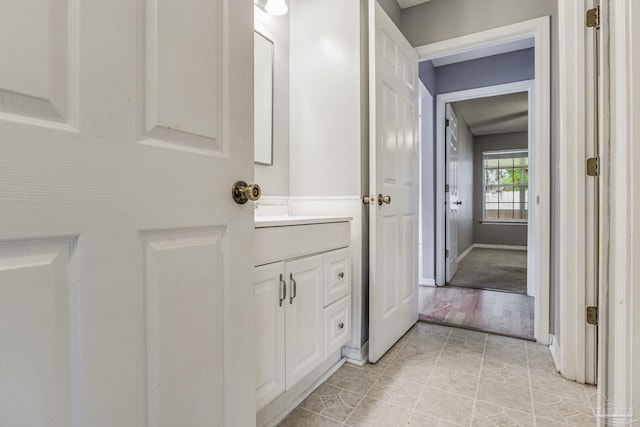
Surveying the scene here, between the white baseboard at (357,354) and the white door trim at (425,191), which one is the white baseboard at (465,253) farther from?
the white baseboard at (357,354)

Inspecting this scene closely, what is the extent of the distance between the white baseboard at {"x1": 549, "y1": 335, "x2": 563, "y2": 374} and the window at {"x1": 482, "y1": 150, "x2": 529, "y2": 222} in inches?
209

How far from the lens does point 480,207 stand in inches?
272

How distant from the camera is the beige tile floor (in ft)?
4.43

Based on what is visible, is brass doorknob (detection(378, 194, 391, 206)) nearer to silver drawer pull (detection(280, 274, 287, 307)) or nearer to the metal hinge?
silver drawer pull (detection(280, 274, 287, 307))

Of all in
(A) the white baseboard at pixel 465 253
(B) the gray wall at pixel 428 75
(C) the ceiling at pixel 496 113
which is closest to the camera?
(B) the gray wall at pixel 428 75

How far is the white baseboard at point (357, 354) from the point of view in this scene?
1.83 meters

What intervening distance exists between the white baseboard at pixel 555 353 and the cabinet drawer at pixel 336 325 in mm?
1143

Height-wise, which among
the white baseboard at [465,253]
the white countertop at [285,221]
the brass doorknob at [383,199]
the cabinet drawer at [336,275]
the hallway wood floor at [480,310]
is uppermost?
the brass doorknob at [383,199]

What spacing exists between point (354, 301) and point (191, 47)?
1.51 m

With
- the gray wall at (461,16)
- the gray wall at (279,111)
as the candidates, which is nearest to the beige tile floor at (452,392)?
the gray wall at (279,111)

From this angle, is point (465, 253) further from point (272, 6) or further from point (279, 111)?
point (272, 6)

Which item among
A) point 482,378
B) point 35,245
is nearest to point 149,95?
point 35,245

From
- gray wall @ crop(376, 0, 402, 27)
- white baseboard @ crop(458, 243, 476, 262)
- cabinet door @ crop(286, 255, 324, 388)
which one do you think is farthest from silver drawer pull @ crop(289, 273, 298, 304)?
Result: white baseboard @ crop(458, 243, 476, 262)
